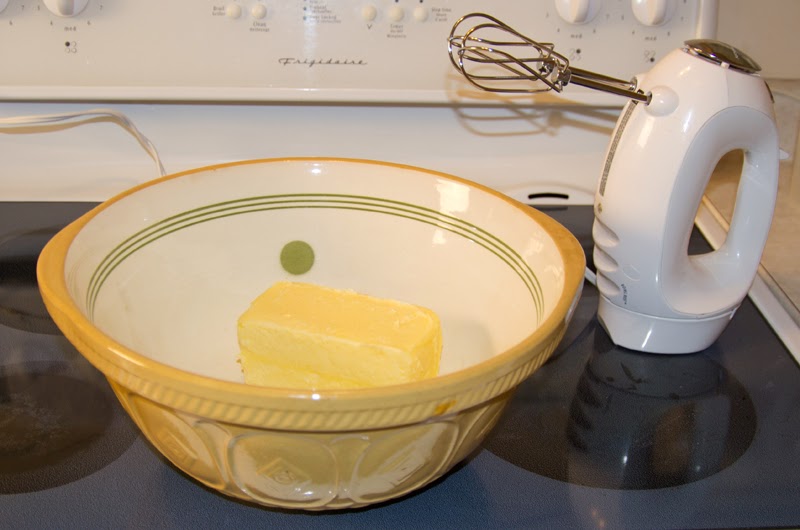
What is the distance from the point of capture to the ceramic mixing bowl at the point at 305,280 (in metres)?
0.36

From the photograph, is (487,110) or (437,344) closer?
(437,344)

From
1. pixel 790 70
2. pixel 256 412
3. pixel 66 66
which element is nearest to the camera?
pixel 256 412

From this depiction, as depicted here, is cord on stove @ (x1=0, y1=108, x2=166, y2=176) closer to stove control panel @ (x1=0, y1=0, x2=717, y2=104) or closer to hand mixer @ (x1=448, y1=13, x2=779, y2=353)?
stove control panel @ (x1=0, y1=0, x2=717, y2=104)

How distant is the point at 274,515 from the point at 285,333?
109 mm

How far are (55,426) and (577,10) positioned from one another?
1.81ft

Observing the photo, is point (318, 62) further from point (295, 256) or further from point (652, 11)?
point (652, 11)

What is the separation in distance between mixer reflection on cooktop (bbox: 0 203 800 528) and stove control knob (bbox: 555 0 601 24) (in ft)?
0.93

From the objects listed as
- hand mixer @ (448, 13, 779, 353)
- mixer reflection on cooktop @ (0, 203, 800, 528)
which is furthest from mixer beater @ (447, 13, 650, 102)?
mixer reflection on cooktop @ (0, 203, 800, 528)

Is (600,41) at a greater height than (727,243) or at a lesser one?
greater

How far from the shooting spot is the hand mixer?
562 millimetres

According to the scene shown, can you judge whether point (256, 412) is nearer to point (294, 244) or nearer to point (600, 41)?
point (294, 244)

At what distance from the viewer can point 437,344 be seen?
511 mm

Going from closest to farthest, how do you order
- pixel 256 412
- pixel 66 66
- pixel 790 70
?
pixel 256 412
pixel 66 66
pixel 790 70

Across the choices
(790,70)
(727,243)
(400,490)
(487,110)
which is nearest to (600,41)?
(487,110)
